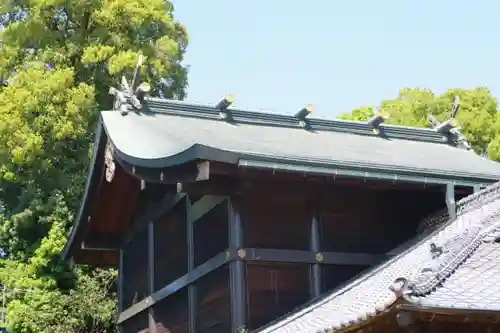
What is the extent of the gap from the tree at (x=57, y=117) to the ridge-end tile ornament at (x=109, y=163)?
7397 millimetres

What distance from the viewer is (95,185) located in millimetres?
11289

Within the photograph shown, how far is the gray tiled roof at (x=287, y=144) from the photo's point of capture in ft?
27.3

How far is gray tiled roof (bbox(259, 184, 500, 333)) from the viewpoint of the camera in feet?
17.8

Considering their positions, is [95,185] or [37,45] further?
[37,45]

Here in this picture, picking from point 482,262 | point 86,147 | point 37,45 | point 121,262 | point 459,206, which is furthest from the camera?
point 37,45

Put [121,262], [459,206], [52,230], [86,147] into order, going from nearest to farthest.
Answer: [459,206] → [121,262] → [52,230] → [86,147]

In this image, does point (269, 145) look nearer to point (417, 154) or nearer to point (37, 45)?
point (417, 154)

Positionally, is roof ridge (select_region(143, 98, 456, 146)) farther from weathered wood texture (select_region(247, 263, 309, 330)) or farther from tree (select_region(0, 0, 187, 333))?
tree (select_region(0, 0, 187, 333))

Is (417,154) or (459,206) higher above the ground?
(417,154)

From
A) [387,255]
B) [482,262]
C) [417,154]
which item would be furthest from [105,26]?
[482,262]

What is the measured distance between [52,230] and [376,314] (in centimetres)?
1493

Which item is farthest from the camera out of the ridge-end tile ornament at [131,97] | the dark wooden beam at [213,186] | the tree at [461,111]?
the tree at [461,111]

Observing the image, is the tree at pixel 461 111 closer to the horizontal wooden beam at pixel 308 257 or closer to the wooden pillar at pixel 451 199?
the wooden pillar at pixel 451 199

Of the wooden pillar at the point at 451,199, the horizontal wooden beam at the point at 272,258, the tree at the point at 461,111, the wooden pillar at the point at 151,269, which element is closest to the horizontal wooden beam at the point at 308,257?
the horizontal wooden beam at the point at 272,258
